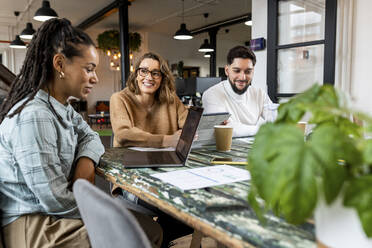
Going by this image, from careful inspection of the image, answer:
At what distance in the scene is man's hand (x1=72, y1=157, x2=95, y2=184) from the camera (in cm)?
117

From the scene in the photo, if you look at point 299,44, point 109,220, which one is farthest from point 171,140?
point 299,44

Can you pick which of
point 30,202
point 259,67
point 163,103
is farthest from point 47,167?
point 259,67

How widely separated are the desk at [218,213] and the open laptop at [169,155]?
0.14 ft

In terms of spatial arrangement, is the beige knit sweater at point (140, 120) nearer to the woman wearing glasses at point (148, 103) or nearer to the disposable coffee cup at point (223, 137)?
the woman wearing glasses at point (148, 103)

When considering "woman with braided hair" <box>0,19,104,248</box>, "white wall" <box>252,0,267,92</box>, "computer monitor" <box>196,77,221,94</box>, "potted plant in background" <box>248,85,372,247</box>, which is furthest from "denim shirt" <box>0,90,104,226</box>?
"computer monitor" <box>196,77,221,94</box>

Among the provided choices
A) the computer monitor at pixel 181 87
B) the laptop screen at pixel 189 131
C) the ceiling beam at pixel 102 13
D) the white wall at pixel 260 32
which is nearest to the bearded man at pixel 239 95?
the laptop screen at pixel 189 131

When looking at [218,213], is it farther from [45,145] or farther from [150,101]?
[150,101]

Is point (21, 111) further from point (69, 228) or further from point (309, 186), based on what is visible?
point (309, 186)

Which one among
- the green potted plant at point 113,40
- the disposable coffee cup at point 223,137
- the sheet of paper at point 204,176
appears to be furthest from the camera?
the green potted plant at point 113,40

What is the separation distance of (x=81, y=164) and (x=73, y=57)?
0.41 meters

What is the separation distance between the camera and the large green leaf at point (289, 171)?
0.37 metres

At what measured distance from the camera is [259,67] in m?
3.86

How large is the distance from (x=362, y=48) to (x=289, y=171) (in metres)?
2.96

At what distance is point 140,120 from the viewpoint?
78.2 inches
